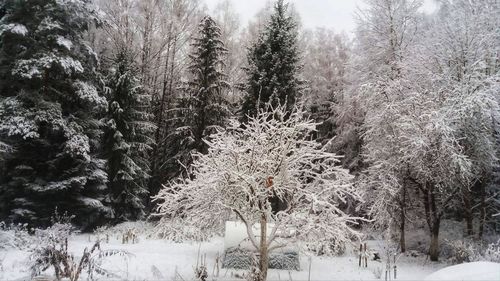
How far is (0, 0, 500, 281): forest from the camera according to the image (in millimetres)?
9766

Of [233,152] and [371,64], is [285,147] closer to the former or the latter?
[233,152]

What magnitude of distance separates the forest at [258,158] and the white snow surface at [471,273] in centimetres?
10

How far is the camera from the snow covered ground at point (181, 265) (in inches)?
395

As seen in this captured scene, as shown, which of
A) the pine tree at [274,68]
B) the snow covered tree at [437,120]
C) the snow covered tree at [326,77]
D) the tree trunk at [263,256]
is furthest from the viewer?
the snow covered tree at [326,77]

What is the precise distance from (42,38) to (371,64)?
15.3m

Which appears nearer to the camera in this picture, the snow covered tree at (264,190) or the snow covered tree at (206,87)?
the snow covered tree at (264,190)

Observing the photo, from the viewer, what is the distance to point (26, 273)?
9.29 metres

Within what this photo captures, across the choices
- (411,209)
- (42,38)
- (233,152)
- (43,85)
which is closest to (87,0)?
(42,38)

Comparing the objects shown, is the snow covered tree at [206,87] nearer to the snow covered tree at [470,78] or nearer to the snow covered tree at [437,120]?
the snow covered tree at [437,120]

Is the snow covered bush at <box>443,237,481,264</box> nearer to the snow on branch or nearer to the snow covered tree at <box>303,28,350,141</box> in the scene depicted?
the snow on branch

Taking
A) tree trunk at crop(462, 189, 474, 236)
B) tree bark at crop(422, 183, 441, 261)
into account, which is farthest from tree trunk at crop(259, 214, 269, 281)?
tree trunk at crop(462, 189, 474, 236)

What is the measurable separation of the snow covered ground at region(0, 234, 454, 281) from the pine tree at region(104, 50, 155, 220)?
11.7 feet

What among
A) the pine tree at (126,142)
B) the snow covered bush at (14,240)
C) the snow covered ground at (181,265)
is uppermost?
the pine tree at (126,142)

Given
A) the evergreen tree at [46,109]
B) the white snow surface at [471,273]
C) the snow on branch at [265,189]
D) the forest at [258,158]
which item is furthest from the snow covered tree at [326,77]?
the white snow surface at [471,273]
